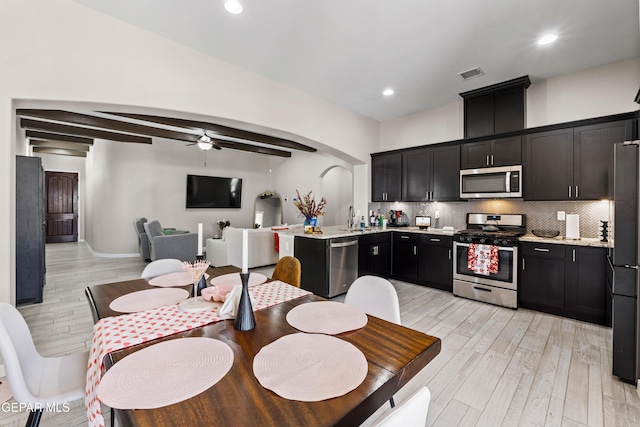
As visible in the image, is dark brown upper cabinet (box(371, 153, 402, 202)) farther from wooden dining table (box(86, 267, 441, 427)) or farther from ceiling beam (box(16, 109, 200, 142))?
ceiling beam (box(16, 109, 200, 142))

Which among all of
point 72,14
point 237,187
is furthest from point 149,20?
point 237,187

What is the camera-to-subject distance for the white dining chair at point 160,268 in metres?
2.21

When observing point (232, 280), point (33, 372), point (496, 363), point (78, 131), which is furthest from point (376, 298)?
point (78, 131)

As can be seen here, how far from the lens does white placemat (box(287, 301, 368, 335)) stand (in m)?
1.26

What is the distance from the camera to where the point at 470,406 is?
188cm

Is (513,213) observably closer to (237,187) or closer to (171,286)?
(171,286)

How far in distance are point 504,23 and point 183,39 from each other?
3162 millimetres

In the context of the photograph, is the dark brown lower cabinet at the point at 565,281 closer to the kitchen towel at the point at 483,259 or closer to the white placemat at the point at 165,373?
the kitchen towel at the point at 483,259

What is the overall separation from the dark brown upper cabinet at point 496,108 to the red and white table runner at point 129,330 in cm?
407

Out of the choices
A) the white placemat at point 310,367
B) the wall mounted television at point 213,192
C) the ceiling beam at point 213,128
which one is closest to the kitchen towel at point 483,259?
the white placemat at point 310,367

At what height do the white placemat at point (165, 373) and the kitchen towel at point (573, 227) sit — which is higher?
the kitchen towel at point (573, 227)

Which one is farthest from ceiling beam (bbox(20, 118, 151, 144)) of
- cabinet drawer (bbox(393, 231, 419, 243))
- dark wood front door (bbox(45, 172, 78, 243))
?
cabinet drawer (bbox(393, 231, 419, 243))

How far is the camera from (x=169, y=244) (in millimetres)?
5773

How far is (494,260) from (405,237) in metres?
1.37
